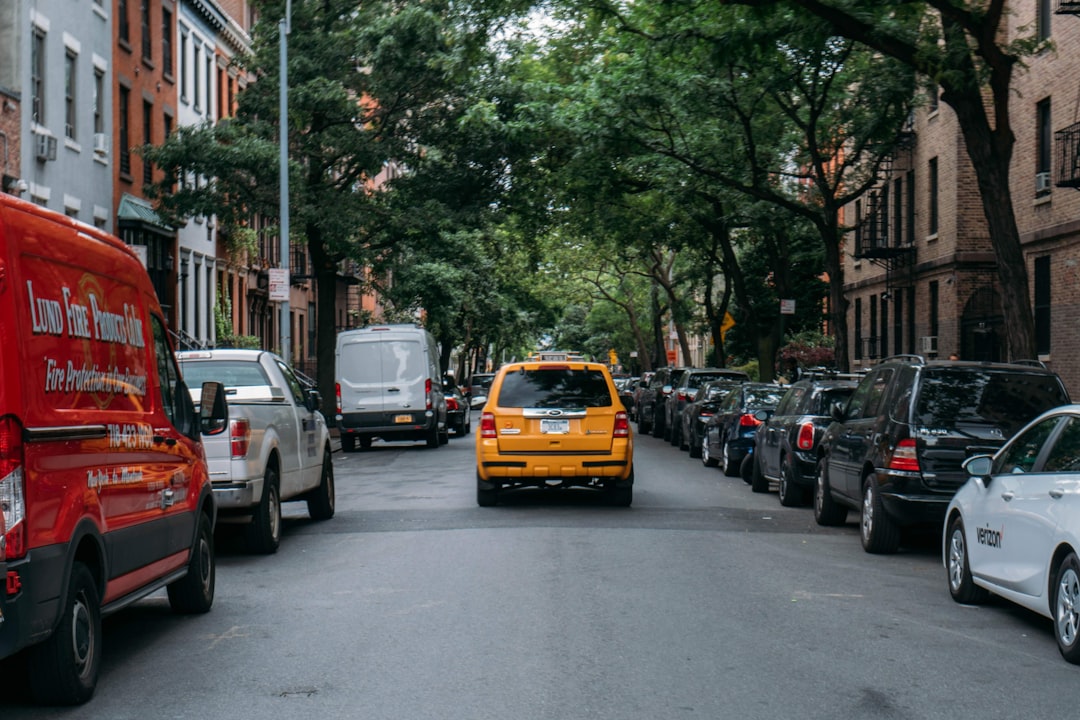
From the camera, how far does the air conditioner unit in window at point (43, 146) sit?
28.5m

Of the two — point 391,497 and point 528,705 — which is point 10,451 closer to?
point 528,705

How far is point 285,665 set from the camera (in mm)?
7914

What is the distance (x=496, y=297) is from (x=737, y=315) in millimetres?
13638

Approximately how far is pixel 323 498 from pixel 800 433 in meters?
5.59

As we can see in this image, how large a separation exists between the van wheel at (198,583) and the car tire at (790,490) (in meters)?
9.51

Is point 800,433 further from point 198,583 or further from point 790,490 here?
point 198,583

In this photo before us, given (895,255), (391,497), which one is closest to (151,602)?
(391,497)

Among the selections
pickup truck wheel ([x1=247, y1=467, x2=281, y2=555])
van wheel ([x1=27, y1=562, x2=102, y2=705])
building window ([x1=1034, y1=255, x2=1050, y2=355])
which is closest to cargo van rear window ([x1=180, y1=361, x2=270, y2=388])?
pickup truck wheel ([x1=247, y1=467, x2=281, y2=555])

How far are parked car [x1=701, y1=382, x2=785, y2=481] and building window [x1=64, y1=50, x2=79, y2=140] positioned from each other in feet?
51.5

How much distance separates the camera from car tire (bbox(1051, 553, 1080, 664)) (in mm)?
8062

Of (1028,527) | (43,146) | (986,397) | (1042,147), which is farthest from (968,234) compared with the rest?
(1028,527)

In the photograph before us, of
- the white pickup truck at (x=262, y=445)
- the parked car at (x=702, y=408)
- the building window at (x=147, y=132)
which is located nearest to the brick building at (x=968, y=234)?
the parked car at (x=702, y=408)

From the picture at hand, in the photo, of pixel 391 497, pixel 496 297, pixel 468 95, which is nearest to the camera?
pixel 391 497

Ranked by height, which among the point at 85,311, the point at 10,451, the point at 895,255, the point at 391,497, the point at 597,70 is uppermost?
the point at 597,70
